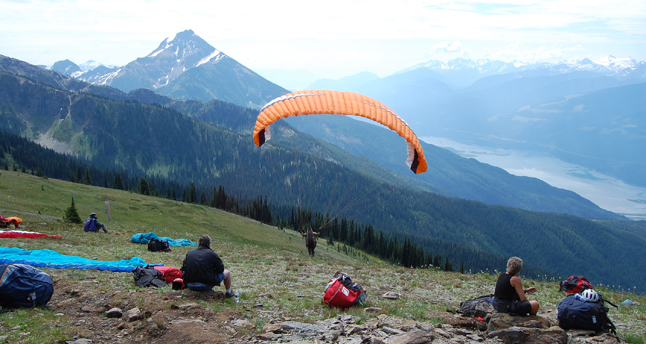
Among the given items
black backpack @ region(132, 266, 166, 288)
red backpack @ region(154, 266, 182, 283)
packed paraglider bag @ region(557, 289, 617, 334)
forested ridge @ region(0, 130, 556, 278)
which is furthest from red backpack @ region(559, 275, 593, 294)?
forested ridge @ region(0, 130, 556, 278)

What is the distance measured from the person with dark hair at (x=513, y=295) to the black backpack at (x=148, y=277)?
33.4 feet

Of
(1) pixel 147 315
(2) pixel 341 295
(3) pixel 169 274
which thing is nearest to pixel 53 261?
(3) pixel 169 274

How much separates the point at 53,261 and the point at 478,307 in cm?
1464

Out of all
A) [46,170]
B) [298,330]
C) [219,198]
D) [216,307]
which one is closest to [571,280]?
[298,330]

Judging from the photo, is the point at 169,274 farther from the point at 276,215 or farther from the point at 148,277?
the point at 276,215

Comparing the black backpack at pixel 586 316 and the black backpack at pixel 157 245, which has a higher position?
the black backpack at pixel 586 316

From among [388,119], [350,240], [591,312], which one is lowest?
[350,240]

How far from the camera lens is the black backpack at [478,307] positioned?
10.2m

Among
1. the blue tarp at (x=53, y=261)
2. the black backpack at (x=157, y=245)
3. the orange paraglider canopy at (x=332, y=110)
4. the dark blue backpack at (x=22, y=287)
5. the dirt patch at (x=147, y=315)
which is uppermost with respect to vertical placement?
the orange paraglider canopy at (x=332, y=110)

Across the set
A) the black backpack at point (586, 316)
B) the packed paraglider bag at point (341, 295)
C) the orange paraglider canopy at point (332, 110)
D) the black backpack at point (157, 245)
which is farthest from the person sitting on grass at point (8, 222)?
the black backpack at point (586, 316)

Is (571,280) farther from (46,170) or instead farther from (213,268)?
(46,170)

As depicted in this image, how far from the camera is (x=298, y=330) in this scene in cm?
865

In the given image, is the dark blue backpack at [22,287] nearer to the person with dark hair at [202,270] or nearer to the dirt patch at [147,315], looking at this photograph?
the dirt patch at [147,315]

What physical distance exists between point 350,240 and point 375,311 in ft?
278
